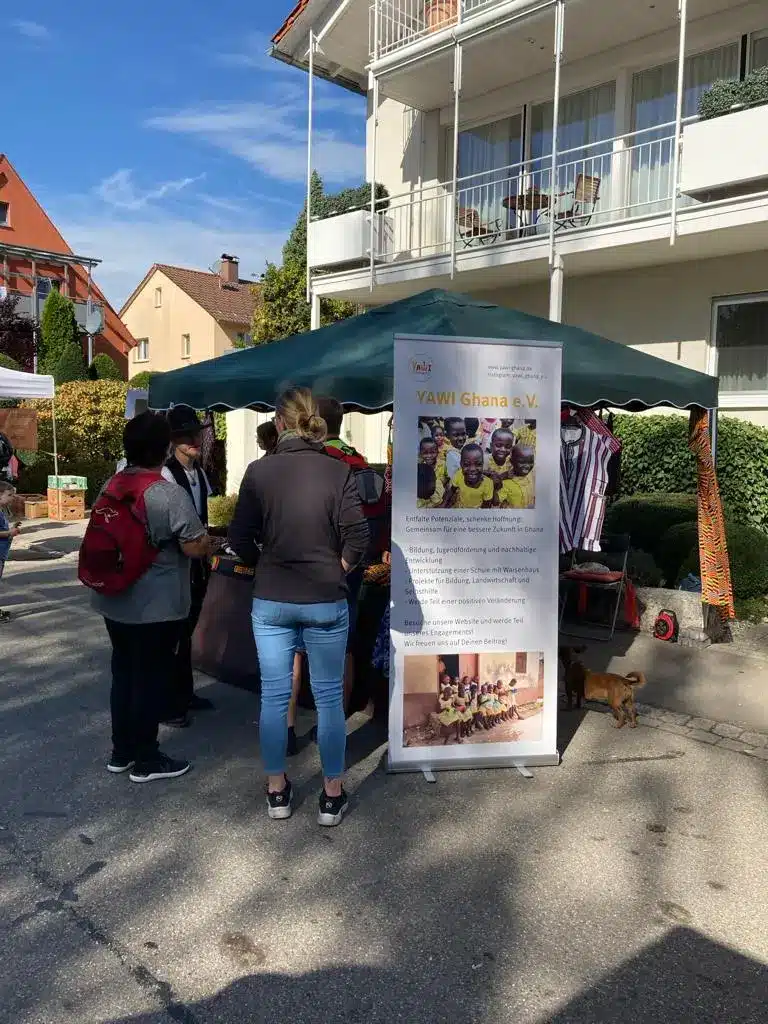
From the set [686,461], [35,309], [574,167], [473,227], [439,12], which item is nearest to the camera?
[686,461]

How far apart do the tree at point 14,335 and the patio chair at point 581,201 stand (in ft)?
67.6

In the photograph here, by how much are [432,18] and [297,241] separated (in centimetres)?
696

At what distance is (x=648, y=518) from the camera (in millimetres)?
9469

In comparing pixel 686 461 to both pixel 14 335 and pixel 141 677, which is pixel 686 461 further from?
pixel 14 335

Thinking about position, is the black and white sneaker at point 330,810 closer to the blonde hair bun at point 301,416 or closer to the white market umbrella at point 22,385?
the blonde hair bun at point 301,416

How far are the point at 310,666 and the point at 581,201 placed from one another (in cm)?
1041

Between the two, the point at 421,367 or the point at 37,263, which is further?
the point at 37,263

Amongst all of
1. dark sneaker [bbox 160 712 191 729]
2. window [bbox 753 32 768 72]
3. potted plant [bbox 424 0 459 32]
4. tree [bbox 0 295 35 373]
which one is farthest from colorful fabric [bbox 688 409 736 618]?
tree [bbox 0 295 35 373]

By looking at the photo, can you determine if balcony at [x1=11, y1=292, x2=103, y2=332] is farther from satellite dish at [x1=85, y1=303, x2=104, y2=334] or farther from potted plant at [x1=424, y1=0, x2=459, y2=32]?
potted plant at [x1=424, y1=0, x2=459, y2=32]

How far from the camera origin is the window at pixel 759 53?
37.0 ft

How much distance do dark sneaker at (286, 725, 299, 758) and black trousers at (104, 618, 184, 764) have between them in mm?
734

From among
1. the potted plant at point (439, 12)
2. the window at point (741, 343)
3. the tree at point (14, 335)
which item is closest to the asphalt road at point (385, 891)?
the window at point (741, 343)

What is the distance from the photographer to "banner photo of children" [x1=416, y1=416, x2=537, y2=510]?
4.16m

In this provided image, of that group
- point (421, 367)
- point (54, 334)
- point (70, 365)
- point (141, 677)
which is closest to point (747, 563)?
point (421, 367)
